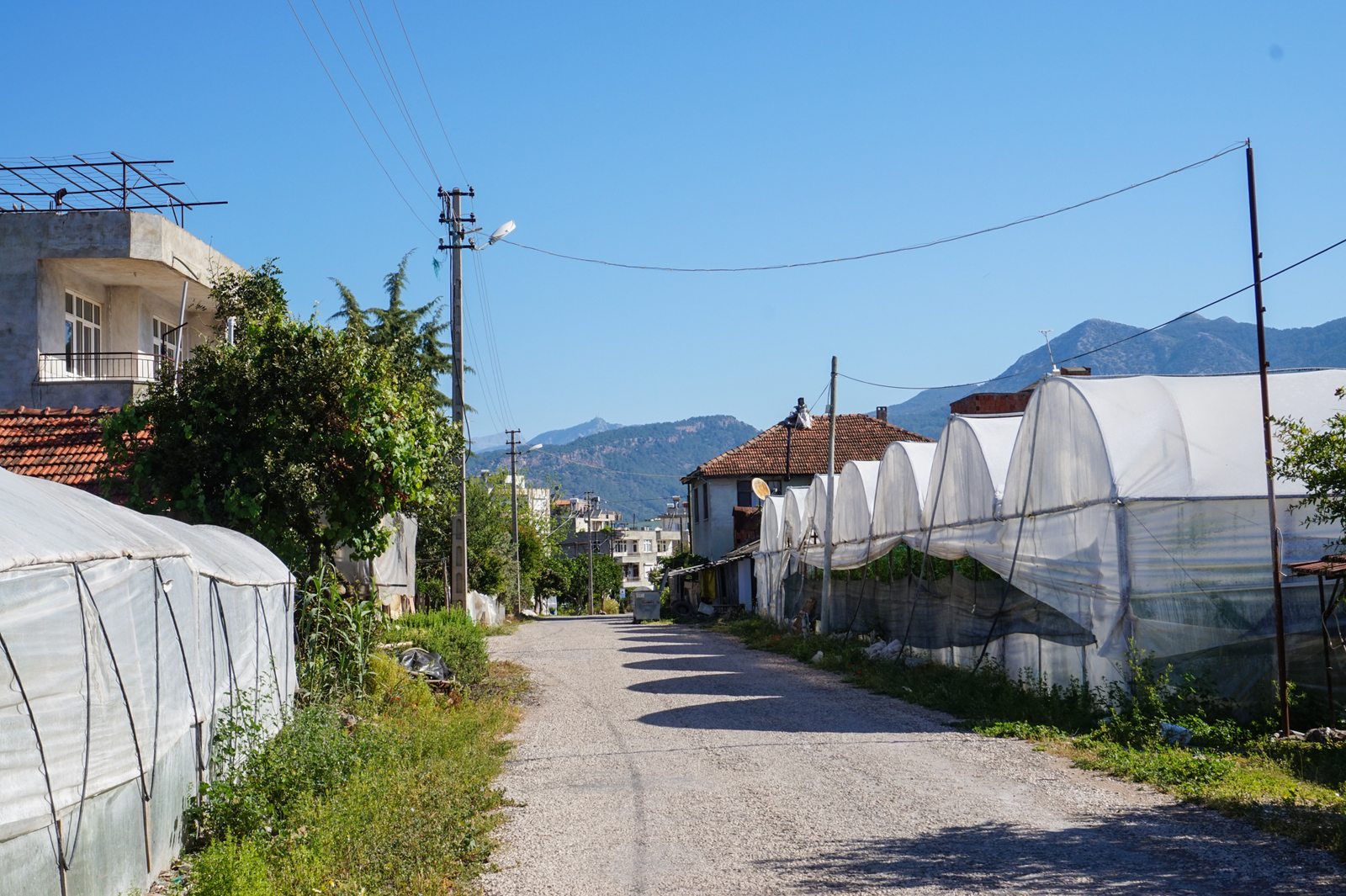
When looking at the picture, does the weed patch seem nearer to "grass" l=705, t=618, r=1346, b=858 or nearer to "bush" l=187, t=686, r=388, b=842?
"bush" l=187, t=686, r=388, b=842

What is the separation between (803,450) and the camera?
175ft

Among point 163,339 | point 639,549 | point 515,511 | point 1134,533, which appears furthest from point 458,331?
point 639,549

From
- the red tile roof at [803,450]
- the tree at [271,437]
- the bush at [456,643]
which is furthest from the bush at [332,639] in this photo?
the red tile roof at [803,450]

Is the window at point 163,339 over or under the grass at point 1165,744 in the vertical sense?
over

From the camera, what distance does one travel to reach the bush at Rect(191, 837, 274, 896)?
18.8 feet

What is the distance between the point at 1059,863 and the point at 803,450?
46.8 m

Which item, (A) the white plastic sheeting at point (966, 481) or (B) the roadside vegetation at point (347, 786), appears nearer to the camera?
(B) the roadside vegetation at point (347, 786)

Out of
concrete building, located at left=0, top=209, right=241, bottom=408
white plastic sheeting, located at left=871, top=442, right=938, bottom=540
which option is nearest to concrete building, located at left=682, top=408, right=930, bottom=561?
white plastic sheeting, located at left=871, top=442, right=938, bottom=540

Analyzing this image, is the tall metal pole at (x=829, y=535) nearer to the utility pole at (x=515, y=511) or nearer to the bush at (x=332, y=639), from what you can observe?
the bush at (x=332, y=639)

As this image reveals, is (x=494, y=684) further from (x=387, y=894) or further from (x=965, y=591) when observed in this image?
(x=387, y=894)

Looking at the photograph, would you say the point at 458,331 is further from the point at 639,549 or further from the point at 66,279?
the point at 639,549

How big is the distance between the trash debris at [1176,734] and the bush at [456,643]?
9716mm

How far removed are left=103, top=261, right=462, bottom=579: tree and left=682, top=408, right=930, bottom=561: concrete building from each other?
3737 centimetres

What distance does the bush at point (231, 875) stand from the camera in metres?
5.73
